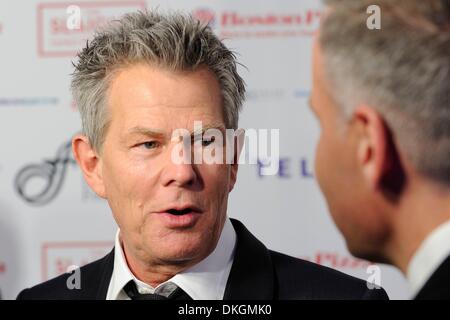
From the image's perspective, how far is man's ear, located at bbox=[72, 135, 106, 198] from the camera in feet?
4.77

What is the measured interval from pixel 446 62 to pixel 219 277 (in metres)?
0.72

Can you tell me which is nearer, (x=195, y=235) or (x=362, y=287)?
(x=195, y=235)

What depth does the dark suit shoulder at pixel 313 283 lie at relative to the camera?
1407 mm

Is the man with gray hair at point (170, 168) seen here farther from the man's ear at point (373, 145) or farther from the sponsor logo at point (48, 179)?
the sponsor logo at point (48, 179)

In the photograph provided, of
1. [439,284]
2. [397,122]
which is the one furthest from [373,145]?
[439,284]

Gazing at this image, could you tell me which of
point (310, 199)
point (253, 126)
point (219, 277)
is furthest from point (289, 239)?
point (219, 277)

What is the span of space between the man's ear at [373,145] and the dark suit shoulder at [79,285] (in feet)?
2.63

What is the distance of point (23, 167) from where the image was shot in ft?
8.19

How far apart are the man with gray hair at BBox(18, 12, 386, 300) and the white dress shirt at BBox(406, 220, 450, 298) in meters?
0.56

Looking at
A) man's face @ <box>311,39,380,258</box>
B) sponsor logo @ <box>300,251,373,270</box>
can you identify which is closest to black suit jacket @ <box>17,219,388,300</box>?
man's face @ <box>311,39,380,258</box>

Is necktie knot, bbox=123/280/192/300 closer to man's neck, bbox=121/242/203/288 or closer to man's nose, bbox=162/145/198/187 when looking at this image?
man's neck, bbox=121/242/203/288

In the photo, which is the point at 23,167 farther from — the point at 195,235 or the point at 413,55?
the point at 413,55

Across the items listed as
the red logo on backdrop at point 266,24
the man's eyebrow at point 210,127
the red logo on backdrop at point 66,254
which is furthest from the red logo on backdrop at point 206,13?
the man's eyebrow at point 210,127

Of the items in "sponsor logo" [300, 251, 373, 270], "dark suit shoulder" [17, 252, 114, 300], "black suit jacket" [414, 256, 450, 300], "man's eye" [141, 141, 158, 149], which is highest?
"man's eye" [141, 141, 158, 149]
